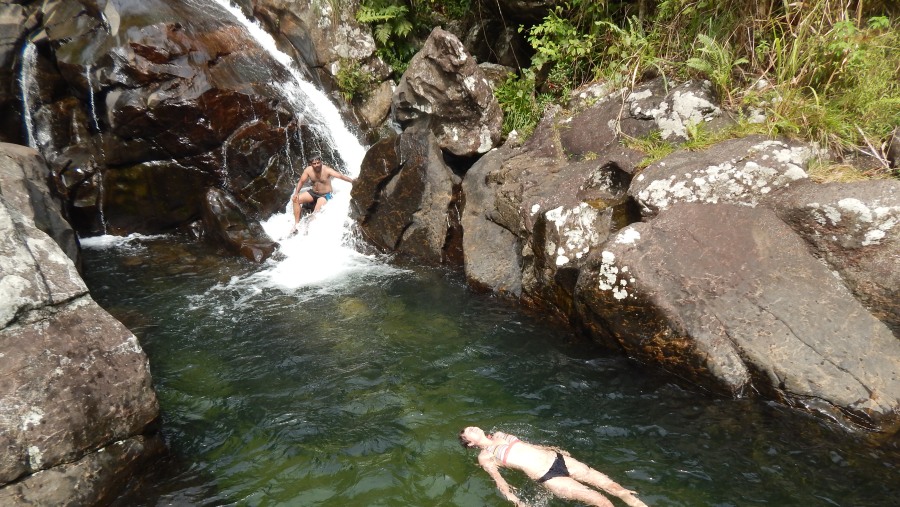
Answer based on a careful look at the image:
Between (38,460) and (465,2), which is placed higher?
(465,2)

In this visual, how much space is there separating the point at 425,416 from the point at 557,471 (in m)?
1.47

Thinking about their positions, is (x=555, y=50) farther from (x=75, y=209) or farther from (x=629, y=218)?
(x=75, y=209)

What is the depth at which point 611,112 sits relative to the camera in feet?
26.7

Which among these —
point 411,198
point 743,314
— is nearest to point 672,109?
point 743,314

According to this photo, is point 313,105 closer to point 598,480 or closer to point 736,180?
point 736,180

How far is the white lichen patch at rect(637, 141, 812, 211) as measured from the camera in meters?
5.94

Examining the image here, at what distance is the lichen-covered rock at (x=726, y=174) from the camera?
5957 millimetres

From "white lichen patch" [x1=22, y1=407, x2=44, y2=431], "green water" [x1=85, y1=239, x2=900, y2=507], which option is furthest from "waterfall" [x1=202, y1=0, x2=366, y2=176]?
"white lichen patch" [x1=22, y1=407, x2=44, y2=431]

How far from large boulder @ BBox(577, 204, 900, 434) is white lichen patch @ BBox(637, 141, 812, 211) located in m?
0.22

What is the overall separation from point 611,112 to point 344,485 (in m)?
6.56

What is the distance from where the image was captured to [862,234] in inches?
203

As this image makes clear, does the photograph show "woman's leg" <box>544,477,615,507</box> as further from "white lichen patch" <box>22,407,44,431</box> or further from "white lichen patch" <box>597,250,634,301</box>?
"white lichen patch" <box>22,407,44,431</box>

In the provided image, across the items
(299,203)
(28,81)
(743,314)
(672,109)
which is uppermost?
(28,81)

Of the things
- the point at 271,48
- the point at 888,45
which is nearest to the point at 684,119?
the point at 888,45
